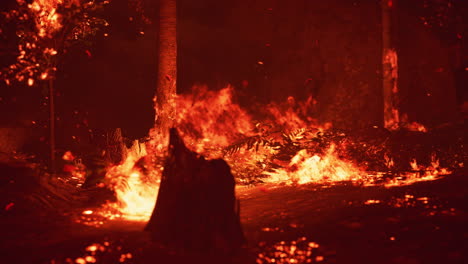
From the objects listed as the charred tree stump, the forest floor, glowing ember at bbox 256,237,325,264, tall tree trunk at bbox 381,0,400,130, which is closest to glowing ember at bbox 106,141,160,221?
the forest floor

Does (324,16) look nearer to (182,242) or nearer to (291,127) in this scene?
(291,127)

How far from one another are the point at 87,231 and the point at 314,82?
1149cm

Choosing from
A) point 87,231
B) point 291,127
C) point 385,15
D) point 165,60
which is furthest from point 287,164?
point 87,231

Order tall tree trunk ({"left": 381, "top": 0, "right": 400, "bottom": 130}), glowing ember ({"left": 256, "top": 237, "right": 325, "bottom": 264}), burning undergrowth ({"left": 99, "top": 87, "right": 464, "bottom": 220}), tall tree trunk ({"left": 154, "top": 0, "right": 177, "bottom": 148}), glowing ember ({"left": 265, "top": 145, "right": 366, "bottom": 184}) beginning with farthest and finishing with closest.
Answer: tall tree trunk ({"left": 381, "top": 0, "right": 400, "bottom": 130}), tall tree trunk ({"left": 154, "top": 0, "right": 177, "bottom": 148}), glowing ember ({"left": 265, "top": 145, "right": 366, "bottom": 184}), burning undergrowth ({"left": 99, "top": 87, "right": 464, "bottom": 220}), glowing ember ({"left": 256, "top": 237, "right": 325, "bottom": 264})

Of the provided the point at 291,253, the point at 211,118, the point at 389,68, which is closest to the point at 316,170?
the point at 389,68

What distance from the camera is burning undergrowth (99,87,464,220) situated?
12.2 m

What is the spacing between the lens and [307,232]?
8.50 metres

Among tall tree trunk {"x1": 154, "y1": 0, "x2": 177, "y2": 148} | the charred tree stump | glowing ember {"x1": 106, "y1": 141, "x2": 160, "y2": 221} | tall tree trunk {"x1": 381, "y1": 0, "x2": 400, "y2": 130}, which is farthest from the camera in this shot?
tall tree trunk {"x1": 381, "y1": 0, "x2": 400, "y2": 130}

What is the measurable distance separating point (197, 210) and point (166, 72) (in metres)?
8.02

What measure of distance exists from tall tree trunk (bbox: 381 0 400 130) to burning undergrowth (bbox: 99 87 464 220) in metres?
1.31

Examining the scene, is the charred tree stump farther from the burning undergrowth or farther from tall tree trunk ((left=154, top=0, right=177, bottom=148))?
tall tree trunk ((left=154, top=0, right=177, bottom=148))

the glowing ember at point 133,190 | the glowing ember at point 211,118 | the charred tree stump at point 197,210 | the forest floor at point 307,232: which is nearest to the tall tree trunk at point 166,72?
the glowing ember at point 211,118

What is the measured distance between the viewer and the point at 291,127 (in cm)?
1777

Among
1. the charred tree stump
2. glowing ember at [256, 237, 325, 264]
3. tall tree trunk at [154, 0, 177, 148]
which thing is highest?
tall tree trunk at [154, 0, 177, 148]
